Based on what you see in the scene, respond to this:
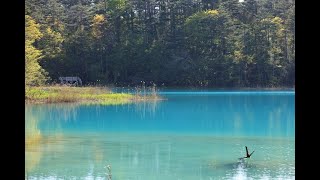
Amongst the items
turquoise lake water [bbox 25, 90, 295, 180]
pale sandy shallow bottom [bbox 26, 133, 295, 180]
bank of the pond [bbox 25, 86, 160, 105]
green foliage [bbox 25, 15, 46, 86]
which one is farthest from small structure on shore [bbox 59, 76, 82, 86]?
pale sandy shallow bottom [bbox 26, 133, 295, 180]

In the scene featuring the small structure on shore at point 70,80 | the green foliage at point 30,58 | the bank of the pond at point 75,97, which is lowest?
the bank of the pond at point 75,97

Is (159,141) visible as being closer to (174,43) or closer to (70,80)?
(70,80)

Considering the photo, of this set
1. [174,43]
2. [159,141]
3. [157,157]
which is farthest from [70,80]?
[157,157]

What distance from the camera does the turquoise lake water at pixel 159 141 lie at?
295 inches

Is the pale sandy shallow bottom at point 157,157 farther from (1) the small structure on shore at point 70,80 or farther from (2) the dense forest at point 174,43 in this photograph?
(2) the dense forest at point 174,43

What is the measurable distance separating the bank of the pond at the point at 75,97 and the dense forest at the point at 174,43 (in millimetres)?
9006

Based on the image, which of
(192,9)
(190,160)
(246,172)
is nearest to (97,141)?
(190,160)

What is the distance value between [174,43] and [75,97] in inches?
503

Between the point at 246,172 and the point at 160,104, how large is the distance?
12.0 meters

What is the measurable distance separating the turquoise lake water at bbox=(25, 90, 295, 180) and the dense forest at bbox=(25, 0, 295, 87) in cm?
1136

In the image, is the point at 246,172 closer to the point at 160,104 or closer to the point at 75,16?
the point at 160,104

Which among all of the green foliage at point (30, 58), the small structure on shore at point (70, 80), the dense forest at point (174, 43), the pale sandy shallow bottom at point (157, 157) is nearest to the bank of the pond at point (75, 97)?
the green foliage at point (30, 58)

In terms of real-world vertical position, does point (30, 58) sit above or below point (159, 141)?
above

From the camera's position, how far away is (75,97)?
→ 18969mm
